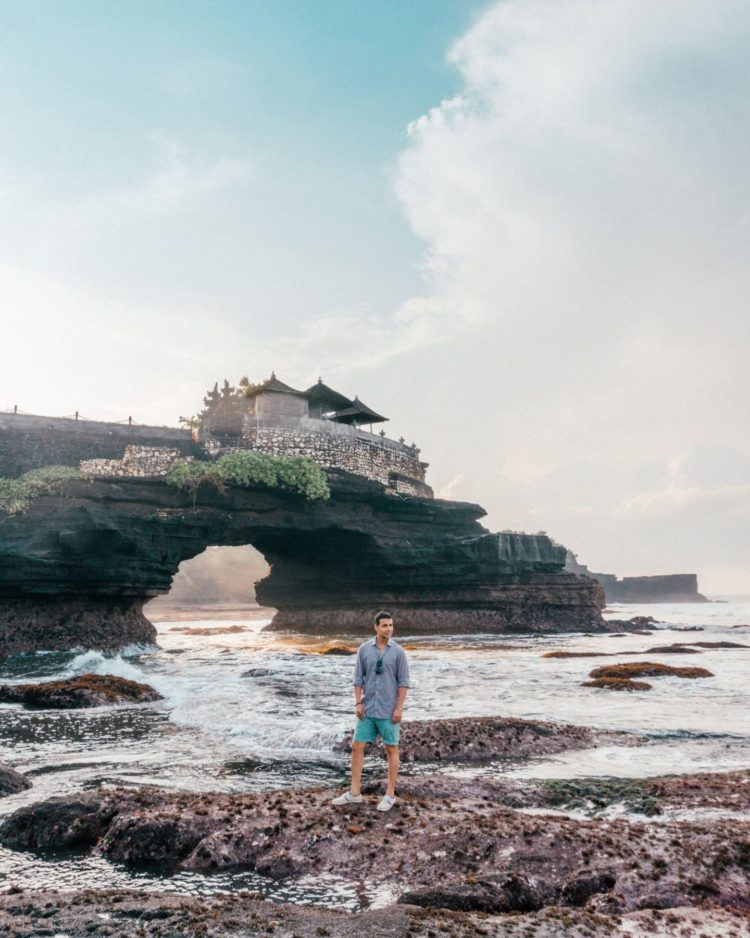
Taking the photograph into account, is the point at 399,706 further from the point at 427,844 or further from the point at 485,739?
the point at 485,739

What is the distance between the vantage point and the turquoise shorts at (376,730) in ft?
17.5

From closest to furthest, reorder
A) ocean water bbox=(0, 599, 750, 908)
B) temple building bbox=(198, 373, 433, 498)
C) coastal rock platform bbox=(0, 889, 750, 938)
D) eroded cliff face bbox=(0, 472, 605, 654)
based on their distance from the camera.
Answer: coastal rock platform bbox=(0, 889, 750, 938) → ocean water bbox=(0, 599, 750, 908) → eroded cliff face bbox=(0, 472, 605, 654) → temple building bbox=(198, 373, 433, 498)

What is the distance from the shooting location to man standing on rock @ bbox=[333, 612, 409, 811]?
5337 millimetres

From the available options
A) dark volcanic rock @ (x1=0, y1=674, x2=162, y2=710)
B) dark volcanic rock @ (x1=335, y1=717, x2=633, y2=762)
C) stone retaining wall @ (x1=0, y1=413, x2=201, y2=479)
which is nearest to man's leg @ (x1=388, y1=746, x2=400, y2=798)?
dark volcanic rock @ (x1=335, y1=717, x2=633, y2=762)

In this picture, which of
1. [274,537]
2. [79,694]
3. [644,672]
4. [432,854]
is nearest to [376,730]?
[432,854]

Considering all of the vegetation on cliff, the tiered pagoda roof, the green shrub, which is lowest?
the green shrub

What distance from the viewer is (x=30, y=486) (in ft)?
75.4

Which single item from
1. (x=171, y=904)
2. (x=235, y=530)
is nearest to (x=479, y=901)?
(x=171, y=904)

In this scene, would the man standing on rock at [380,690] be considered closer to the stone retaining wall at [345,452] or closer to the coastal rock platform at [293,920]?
the coastal rock platform at [293,920]

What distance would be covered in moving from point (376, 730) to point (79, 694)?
8.14 m

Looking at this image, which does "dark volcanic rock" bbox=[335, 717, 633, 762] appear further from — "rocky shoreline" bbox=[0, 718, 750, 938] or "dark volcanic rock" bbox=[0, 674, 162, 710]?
"dark volcanic rock" bbox=[0, 674, 162, 710]

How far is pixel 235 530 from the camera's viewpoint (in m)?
27.6

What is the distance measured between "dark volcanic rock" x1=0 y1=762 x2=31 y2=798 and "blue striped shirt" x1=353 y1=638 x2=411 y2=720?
3317 millimetres

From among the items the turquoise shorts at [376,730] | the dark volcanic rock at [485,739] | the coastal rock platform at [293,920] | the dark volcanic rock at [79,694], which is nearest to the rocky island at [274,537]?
the dark volcanic rock at [79,694]
